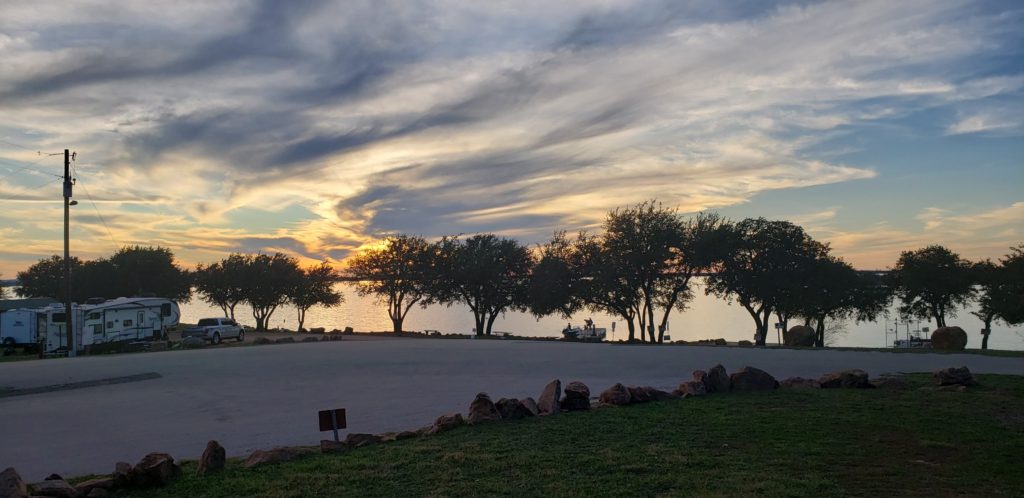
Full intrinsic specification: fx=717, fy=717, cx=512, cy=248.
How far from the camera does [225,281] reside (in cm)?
7075

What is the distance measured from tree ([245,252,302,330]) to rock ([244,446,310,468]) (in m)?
62.5

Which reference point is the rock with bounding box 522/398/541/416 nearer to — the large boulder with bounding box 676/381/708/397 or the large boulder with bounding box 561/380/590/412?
the large boulder with bounding box 561/380/590/412

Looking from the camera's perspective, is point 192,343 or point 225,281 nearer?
point 192,343

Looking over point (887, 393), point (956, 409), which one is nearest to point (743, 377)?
point (887, 393)

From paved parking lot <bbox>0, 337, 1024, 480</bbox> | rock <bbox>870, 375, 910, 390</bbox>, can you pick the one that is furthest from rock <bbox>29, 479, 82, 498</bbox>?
rock <bbox>870, 375, 910, 390</bbox>

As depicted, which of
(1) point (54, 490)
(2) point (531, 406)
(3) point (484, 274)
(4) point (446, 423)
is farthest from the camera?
(3) point (484, 274)

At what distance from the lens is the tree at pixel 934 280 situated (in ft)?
178

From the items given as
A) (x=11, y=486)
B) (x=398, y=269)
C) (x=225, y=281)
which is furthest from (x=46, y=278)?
(x=11, y=486)

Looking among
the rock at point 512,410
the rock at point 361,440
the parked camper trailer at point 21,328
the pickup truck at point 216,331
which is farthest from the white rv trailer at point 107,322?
the rock at point 361,440

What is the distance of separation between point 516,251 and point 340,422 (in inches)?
2018

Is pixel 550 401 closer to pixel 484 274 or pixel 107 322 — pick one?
pixel 107 322

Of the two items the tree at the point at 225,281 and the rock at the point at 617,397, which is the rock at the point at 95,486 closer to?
the rock at the point at 617,397

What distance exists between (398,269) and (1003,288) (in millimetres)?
43942

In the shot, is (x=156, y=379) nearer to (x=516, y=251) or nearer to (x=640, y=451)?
(x=640, y=451)
